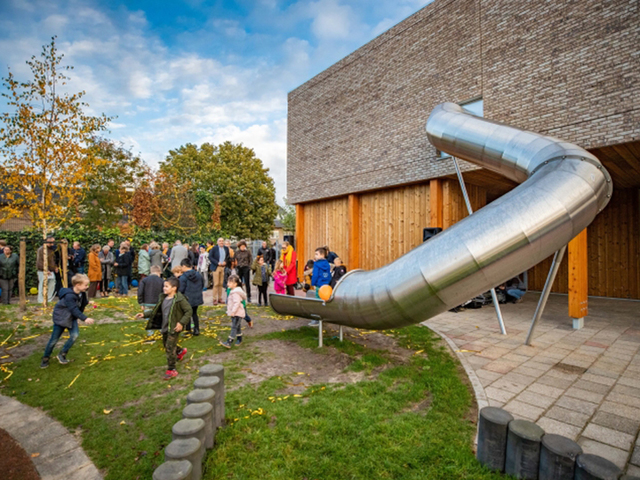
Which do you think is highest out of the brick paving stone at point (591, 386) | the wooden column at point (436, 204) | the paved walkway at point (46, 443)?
the wooden column at point (436, 204)

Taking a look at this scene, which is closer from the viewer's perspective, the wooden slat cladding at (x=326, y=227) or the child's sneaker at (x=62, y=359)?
the child's sneaker at (x=62, y=359)

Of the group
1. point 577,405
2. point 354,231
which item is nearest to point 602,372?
point 577,405

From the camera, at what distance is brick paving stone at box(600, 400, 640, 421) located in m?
4.16

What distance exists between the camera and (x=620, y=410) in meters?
4.30

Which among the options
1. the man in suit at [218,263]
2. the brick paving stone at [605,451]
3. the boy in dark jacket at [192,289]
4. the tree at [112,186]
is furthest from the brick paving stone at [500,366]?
the tree at [112,186]

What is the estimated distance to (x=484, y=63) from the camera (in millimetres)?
10492

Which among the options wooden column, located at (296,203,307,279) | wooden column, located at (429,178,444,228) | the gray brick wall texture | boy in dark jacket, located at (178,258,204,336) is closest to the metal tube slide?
boy in dark jacket, located at (178,258,204,336)

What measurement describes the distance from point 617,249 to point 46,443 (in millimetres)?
18253

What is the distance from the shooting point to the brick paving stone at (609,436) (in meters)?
3.60

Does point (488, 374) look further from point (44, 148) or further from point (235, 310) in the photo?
point (44, 148)

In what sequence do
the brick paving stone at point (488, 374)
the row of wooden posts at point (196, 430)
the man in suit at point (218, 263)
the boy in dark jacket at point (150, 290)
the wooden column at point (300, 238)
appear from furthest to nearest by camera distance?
the wooden column at point (300, 238) < the man in suit at point (218, 263) < the boy in dark jacket at point (150, 290) < the brick paving stone at point (488, 374) < the row of wooden posts at point (196, 430)

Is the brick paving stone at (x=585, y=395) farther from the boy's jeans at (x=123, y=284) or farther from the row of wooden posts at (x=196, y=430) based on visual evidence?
the boy's jeans at (x=123, y=284)

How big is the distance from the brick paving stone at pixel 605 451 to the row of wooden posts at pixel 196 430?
3.84 meters

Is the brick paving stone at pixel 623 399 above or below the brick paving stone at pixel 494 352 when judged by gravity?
below
